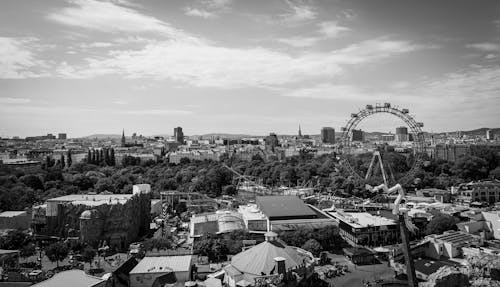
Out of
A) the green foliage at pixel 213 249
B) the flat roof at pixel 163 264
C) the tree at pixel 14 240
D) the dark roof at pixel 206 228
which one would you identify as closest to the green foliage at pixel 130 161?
the tree at pixel 14 240

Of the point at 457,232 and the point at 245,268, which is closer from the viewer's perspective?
the point at 245,268

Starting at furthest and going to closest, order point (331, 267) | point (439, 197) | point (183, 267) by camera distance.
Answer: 1. point (439, 197)
2. point (331, 267)
3. point (183, 267)

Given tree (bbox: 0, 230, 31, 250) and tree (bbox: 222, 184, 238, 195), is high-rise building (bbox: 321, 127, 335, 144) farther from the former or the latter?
tree (bbox: 0, 230, 31, 250)

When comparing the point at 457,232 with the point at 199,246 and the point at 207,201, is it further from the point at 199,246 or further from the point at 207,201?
the point at 207,201

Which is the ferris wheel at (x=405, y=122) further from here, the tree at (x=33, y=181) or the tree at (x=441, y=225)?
the tree at (x=33, y=181)

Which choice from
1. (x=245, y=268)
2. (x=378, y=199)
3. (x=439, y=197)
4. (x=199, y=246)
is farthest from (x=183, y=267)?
(x=439, y=197)

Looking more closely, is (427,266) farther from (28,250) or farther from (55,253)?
(28,250)

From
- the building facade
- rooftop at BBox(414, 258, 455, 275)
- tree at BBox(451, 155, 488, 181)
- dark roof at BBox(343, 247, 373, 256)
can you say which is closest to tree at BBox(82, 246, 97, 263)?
dark roof at BBox(343, 247, 373, 256)
